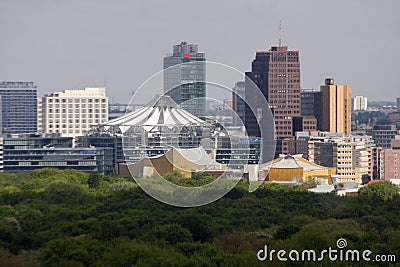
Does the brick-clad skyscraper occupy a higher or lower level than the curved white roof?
higher

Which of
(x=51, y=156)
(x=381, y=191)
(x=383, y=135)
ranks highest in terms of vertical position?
(x=383, y=135)

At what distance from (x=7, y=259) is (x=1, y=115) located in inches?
3032

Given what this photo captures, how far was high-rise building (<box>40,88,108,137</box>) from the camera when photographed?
274 feet

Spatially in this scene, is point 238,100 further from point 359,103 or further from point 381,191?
point 359,103

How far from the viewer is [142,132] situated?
36.5m

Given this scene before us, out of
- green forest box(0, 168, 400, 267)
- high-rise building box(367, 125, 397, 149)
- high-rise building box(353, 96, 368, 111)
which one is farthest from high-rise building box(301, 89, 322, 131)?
high-rise building box(353, 96, 368, 111)

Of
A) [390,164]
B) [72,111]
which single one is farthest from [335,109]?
[72,111]

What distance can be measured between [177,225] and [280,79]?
4597cm

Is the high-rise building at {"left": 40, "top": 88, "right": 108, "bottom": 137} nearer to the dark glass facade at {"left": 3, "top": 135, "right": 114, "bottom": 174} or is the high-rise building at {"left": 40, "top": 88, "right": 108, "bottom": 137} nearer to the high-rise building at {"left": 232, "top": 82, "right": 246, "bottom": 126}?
the dark glass facade at {"left": 3, "top": 135, "right": 114, "bottom": 174}

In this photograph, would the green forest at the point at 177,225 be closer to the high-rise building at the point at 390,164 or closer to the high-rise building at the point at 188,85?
the high-rise building at the point at 188,85

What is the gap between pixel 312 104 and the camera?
73.3 m

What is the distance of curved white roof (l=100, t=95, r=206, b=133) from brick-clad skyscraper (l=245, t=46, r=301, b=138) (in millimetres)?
24440

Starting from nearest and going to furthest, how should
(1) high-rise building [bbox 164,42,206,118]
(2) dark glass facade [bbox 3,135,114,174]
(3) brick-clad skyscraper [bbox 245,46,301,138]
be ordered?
(1) high-rise building [bbox 164,42,206,118]
(2) dark glass facade [bbox 3,135,114,174]
(3) brick-clad skyscraper [bbox 245,46,301,138]

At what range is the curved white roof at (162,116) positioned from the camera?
3566 centimetres
